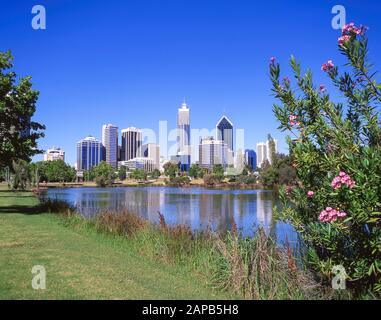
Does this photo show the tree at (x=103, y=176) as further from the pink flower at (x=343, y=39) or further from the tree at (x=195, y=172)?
the pink flower at (x=343, y=39)

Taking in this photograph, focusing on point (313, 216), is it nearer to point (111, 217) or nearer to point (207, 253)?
point (207, 253)

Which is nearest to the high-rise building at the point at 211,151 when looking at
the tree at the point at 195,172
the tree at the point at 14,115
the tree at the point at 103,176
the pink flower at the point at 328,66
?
the tree at the point at 195,172

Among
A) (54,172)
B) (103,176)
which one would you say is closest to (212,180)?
(103,176)

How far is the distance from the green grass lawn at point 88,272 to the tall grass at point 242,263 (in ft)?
1.07

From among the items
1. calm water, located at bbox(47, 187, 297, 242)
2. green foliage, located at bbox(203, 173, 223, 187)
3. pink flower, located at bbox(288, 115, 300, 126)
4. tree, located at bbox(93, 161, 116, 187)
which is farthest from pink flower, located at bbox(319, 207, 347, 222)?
tree, located at bbox(93, 161, 116, 187)

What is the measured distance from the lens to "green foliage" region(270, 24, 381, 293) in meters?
4.80

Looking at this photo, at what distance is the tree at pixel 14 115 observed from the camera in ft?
61.3

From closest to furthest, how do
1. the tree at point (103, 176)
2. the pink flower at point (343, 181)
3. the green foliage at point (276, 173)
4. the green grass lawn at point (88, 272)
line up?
the pink flower at point (343, 181)
the green grass lawn at point (88, 272)
the green foliage at point (276, 173)
the tree at point (103, 176)

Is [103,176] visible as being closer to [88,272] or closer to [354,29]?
[88,272]

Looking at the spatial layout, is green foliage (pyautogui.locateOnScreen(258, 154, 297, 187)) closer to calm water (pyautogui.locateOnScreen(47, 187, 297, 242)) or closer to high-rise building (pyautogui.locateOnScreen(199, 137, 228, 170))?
calm water (pyautogui.locateOnScreen(47, 187, 297, 242))

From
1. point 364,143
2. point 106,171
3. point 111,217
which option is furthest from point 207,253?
point 106,171

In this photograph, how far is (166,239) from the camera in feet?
37.1

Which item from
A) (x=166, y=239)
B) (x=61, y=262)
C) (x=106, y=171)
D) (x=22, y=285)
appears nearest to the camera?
(x=22, y=285)
